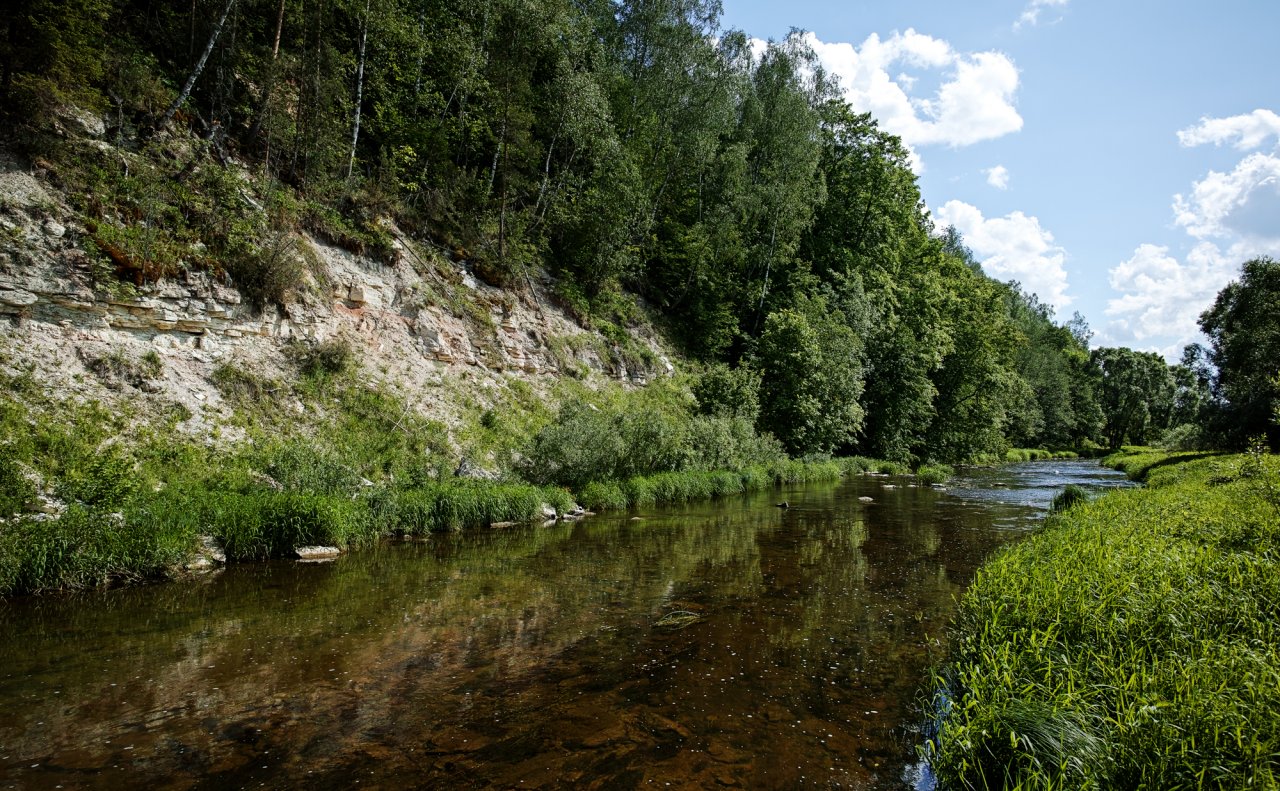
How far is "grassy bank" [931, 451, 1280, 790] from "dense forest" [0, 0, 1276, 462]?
21.2 m

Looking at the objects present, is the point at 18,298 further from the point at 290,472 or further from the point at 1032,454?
the point at 1032,454

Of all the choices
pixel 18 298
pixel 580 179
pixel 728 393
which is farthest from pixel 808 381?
pixel 18 298

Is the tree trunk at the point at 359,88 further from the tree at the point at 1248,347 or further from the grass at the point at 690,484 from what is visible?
the tree at the point at 1248,347

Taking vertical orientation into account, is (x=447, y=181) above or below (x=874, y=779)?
above

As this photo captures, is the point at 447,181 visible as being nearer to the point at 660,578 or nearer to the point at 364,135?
the point at 364,135

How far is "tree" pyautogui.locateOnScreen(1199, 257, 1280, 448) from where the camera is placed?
3703cm

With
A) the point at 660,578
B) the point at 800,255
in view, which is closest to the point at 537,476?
the point at 660,578

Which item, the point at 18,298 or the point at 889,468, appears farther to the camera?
the point at 889,468

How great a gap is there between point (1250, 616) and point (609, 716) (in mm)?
7092

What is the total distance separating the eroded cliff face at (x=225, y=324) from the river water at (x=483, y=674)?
6987mm

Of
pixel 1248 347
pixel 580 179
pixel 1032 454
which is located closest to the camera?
pixel 580 179

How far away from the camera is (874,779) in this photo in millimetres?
5941

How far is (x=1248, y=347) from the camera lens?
42250mm

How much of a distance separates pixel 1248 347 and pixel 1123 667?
52.5 metres
